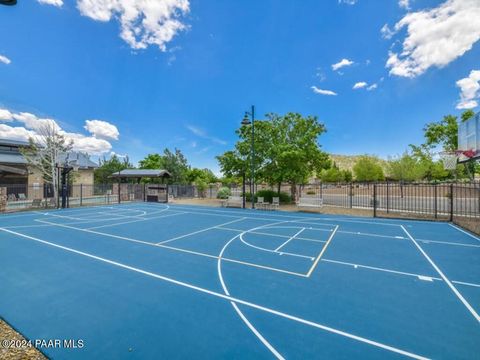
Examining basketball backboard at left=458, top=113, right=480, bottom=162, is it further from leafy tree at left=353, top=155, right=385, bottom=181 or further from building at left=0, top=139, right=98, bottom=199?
leafy tree at left=353, top=155, right=385, bottom=181

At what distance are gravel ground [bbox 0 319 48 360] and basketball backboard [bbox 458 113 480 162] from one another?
1589 centimetres

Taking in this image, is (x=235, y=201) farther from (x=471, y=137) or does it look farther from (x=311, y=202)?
(x=471, y=137)

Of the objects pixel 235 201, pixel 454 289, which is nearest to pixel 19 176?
pixel 235 201

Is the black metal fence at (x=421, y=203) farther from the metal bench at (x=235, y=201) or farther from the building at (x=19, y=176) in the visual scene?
the building at (x=19, y=176)

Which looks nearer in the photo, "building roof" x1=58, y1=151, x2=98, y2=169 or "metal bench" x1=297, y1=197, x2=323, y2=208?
"metal bench" x1=297, y1=197, x2=323, y2=208

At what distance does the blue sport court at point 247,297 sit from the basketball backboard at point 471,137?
4.91 m

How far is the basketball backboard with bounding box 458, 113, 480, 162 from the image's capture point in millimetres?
11253

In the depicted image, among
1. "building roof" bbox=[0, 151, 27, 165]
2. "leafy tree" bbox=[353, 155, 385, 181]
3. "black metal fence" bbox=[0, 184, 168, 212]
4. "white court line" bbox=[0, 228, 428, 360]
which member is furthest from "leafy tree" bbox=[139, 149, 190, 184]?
"leafy tree" bbox=[353, 155, 385, 181]

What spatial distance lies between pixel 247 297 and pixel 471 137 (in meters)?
15.0

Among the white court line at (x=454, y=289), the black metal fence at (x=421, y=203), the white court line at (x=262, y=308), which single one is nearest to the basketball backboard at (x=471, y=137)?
the black metal fence at (x=421, y=203)

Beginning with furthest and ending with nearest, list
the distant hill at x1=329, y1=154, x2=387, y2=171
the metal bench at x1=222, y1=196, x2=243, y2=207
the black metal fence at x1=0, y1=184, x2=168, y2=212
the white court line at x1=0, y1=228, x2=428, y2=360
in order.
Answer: the distant hill at x1=329, y1=154, x2=387, y2=171, the metal bench at x1=222, y1=196, x2=243, y2=207, the black metal fence at x1=0, y1=184, x2=168, y2=212, the white court line at x1=0, y1=228, x2=428, y2=360

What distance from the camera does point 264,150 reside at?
22719 mm

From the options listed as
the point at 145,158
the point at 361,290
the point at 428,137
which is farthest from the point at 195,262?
the point at 145,158

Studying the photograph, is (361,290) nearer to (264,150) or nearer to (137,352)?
(137,352)
